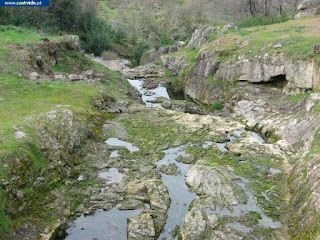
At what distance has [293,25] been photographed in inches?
1738

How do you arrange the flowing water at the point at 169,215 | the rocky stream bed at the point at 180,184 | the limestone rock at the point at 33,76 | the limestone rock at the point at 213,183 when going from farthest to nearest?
the limestone rock at the point at 33,76, the limestone rock at the point at 213,183, the rocky stream bed at the point at 180,184, the flowing water at the point at 169,215

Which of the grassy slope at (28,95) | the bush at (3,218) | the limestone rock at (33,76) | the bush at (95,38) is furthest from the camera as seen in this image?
the bush at (95,38)

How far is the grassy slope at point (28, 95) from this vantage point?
1720 centimetres

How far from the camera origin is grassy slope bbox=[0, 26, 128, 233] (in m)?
17.2

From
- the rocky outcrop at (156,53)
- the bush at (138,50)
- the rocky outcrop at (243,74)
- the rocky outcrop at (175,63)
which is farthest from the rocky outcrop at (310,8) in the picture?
the bush at (138,50)

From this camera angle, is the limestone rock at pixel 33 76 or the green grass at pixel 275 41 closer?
the limestone rock at pixel 33 76

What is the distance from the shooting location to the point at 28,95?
26.9 meters

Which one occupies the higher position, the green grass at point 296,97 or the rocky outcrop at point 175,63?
the green grass at point 296,97

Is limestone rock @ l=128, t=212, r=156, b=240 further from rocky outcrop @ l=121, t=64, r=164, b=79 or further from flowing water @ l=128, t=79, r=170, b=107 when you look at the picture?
rocky outcrop @ l=121, t=64, r=164, b=79

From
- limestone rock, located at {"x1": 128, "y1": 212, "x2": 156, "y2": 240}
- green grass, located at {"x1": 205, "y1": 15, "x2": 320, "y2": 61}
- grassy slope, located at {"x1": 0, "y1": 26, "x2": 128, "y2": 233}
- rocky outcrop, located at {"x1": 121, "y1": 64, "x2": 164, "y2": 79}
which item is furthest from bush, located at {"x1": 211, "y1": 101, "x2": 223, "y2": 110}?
limestone rock, located at {"x1": 128, "y1": 212, "x2": 156, "y2": 240}

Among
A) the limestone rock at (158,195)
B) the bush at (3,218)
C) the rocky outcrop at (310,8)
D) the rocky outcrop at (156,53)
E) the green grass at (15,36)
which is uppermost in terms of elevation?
the rocky outcrop at (310,8)

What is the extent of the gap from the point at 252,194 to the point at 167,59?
44.8m

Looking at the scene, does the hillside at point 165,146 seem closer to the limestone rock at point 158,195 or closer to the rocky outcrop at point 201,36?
the limestone rock at point 158,195

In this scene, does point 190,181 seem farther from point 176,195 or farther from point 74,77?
point 74,77
